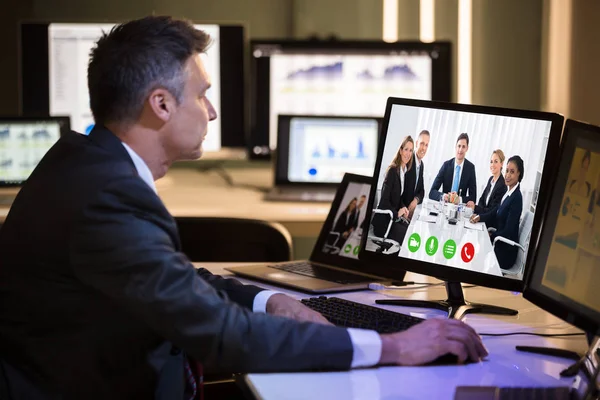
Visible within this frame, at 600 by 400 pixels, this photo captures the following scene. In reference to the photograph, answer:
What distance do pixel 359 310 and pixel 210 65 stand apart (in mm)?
2067

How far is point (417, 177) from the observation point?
1899 millimetres

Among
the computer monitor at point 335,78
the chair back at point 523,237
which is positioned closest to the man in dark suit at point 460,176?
the chair back at point 523,237

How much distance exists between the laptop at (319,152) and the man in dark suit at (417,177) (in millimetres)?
1466

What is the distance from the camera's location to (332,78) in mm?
3633

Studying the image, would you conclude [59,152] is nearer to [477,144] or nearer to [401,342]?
[401,342]

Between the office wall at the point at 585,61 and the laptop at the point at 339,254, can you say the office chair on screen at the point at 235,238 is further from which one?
the office wall at the point at 585,61

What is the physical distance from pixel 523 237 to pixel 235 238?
90 centimetres

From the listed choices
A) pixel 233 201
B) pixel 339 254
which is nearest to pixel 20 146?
pixel 233 201

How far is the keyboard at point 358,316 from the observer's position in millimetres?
1685

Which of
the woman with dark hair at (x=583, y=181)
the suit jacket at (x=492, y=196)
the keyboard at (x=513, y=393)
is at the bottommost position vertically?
the keyboard at (x=513, y=393)

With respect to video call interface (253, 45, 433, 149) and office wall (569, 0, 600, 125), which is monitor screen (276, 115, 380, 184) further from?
office wall (569, 0, 600, 125)

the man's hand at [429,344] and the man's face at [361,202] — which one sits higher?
the man's face at [361,202]

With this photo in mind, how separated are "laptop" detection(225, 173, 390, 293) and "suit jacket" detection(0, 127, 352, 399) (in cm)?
62

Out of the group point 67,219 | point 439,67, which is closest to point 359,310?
point 67,219
